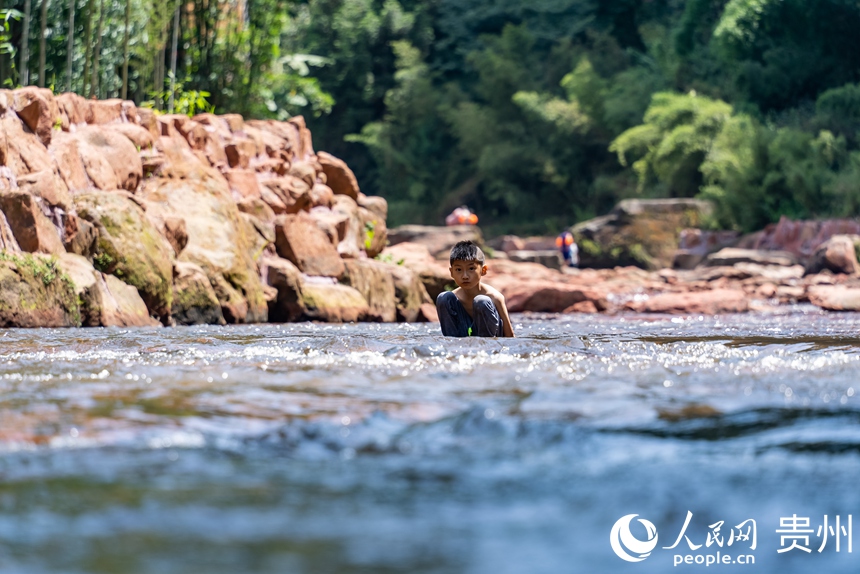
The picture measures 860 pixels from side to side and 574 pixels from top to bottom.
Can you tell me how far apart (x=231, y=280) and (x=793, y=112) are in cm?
2209

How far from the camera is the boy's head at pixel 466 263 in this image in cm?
607

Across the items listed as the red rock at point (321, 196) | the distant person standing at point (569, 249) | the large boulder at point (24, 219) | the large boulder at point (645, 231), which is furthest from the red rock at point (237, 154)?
the large boulder at point (645, 231)

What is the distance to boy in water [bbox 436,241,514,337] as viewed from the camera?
20.0 feet

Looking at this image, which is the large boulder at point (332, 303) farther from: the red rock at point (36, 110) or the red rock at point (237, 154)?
the red rock at point (36, 110)

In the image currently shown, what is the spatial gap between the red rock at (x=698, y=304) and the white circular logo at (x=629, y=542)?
11.0m

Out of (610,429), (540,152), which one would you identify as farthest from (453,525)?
(540,152)

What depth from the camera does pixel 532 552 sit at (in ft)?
6.21

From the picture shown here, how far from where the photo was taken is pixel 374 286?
1226 cm

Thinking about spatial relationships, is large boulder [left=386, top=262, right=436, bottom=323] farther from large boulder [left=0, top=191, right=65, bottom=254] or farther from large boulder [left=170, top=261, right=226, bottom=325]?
large boulder [left=0, top=191, right=65, bottom=254]

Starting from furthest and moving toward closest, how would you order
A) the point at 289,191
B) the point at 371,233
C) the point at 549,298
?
the point at 371,233 < the point at 549,298 < the point at 289,191

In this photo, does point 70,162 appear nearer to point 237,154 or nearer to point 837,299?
point 237,154

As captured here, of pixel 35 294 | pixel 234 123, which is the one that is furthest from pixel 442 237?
pixel 35 294

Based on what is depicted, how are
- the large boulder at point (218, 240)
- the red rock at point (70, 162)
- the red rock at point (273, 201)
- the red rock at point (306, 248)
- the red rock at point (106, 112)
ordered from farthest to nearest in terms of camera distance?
the red rock at point (273, 201), the red rock at point (306, 248), the red rock at point (106, 112), the large boulder at point (218, 240), the red rock at point (70, 162)

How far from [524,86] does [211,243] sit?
3472 cm
